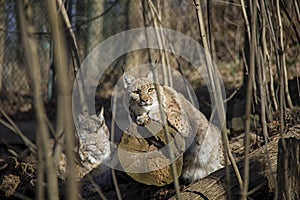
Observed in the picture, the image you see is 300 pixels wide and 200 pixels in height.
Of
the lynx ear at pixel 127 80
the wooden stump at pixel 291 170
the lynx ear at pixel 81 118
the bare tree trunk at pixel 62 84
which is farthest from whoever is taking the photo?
the lynx ear at pixel 81 118

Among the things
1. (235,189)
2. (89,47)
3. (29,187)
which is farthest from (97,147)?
(89,47)

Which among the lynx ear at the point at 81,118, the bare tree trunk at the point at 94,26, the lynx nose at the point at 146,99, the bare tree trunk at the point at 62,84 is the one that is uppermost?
the bare tree trunk at the point at 94,26

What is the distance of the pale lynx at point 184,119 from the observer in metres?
3.20

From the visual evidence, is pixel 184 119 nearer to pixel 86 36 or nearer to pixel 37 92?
pixel 37 92

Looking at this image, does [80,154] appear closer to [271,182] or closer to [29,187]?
[29,187]

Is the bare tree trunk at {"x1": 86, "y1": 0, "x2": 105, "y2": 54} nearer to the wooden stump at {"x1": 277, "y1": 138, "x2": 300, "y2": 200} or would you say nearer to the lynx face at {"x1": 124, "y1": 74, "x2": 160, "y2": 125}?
the lynx face at {"x1": 124, "y1": 74, "x2": 160, "y2": 125}

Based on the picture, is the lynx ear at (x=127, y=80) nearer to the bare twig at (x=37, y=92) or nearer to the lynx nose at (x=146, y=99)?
the lynx nose at (x=146, y=99)

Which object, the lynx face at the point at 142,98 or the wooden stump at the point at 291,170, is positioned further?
the lynx face at the point at 142,98

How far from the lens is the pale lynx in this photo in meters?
3.20

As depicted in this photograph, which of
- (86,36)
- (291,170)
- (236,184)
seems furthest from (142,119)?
(86,36)

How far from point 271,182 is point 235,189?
0.56 ft

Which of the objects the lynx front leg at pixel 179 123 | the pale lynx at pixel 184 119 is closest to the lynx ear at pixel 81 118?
the pale lynx at pixel 184 119

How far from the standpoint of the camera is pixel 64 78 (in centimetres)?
132

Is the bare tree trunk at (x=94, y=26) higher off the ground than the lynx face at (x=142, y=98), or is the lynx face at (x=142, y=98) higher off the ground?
the bare tree trunk at (x=94, y=26)
